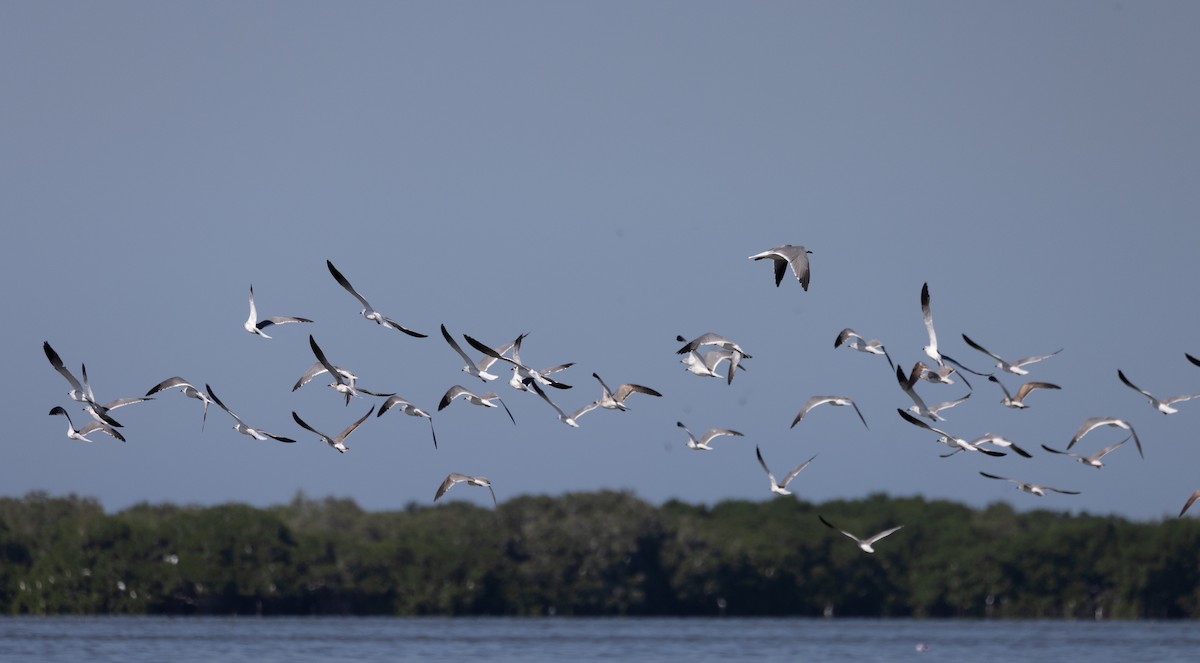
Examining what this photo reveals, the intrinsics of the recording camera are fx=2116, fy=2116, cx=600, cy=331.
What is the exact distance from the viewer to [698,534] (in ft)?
370

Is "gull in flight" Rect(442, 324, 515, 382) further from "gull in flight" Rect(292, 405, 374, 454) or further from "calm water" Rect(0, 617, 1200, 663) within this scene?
"calm water" Rect(0, 617, 1200, 663)

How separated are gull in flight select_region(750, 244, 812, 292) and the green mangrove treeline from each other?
79338mm

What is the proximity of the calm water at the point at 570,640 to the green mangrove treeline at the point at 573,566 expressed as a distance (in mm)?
3500

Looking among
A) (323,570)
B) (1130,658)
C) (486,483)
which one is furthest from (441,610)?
(486,483)

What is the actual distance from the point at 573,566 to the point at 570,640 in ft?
96.0

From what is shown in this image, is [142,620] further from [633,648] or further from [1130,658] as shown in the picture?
[1130,658]

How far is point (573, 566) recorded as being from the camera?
109 meters

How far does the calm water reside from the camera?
217ft

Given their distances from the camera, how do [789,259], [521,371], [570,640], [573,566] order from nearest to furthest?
[789,259]
[521,371]
[570,640]
[573,566]

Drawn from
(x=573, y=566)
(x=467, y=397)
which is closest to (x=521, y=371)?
(x=467, y=397)

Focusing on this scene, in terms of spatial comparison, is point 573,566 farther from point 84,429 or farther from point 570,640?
point 84,429

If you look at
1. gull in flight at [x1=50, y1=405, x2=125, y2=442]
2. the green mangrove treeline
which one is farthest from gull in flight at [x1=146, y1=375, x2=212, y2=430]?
the green mangrove treeline

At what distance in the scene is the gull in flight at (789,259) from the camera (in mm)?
28234

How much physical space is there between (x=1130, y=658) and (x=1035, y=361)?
35.5 m
